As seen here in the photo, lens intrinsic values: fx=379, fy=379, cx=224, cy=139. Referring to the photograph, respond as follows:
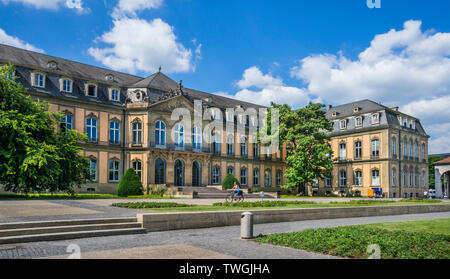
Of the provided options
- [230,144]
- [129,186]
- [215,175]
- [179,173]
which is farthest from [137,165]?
[230,144]

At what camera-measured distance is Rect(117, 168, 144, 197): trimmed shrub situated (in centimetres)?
3219

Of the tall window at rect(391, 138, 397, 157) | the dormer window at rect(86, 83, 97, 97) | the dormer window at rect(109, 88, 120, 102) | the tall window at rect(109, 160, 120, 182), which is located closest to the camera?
the dormer window at rect(86, 83, 97, 97)

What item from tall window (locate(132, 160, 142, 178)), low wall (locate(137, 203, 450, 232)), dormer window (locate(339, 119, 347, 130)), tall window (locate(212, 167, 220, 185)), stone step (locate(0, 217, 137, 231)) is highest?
dormer window (locate(339, 119, 347, 130))

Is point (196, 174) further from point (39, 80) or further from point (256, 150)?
point (39, 80)

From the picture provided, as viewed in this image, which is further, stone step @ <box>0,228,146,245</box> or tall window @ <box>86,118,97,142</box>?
tall window @ <box>86,118,97,142</box>

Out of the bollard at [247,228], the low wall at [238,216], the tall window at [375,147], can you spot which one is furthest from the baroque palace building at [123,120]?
the bollard at [247,228]

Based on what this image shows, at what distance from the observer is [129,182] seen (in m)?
32.4

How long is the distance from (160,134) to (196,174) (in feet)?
22.5

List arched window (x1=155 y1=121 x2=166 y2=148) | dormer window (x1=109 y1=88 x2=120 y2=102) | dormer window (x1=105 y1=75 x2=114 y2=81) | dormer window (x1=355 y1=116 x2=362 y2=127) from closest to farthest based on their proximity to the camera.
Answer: dormer window (x1=109 y1=88 x2=120 y2=102) → arched window (x1=155 y1=121 x2=166 y2=148) → dormer window (x1=105 y1=75 x2=114 y2=81) → dormer window (x1=355 y1=116 x2=362 y2=127)

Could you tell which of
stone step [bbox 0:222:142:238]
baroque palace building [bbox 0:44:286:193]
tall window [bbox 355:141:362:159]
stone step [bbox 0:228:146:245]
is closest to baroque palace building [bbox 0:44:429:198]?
tall window [bbox 355:141:362:159]

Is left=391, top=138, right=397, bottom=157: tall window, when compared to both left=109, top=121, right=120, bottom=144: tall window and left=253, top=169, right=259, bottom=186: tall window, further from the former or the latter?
left=109, top=121, right=120, bottom=144: tall window
